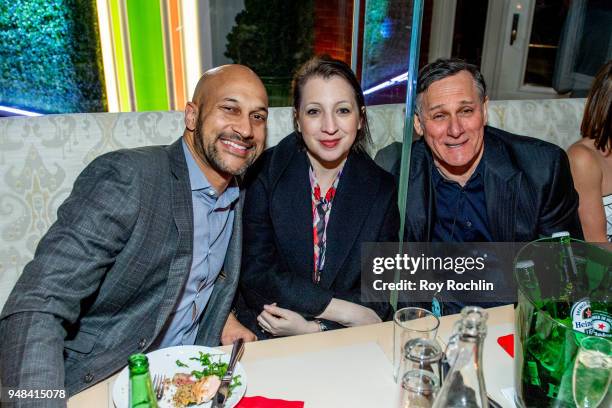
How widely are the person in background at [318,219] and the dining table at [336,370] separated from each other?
0.49 m

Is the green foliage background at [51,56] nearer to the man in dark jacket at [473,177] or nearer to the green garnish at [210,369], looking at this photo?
the man in dark jacket at [473,177]

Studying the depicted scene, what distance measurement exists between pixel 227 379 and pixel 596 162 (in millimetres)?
1668

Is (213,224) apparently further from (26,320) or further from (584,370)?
(584,370)

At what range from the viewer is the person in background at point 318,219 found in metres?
1.61

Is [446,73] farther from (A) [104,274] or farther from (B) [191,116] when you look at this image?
(A) [104,274]

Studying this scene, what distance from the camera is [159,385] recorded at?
924 millimetres

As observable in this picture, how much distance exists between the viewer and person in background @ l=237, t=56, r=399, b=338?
1.61 metres

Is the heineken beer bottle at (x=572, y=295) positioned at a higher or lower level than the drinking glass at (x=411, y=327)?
higher

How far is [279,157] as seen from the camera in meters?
1.72

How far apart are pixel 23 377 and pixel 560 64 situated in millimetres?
6317

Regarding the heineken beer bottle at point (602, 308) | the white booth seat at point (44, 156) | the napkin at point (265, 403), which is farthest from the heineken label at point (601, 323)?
the white booth seat at point (44, 156)

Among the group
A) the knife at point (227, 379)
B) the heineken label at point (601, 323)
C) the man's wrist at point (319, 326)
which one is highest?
the heineken label at point (601, 323)

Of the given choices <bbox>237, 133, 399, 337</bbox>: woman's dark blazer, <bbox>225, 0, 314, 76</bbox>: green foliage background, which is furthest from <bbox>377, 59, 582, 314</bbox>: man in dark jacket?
<bbox>225, 0, 314, 76</bbox>: green foliage background

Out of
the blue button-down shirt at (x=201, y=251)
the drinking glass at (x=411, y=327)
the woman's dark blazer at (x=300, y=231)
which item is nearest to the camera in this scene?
the drinking glass at (x=411, y=327)
